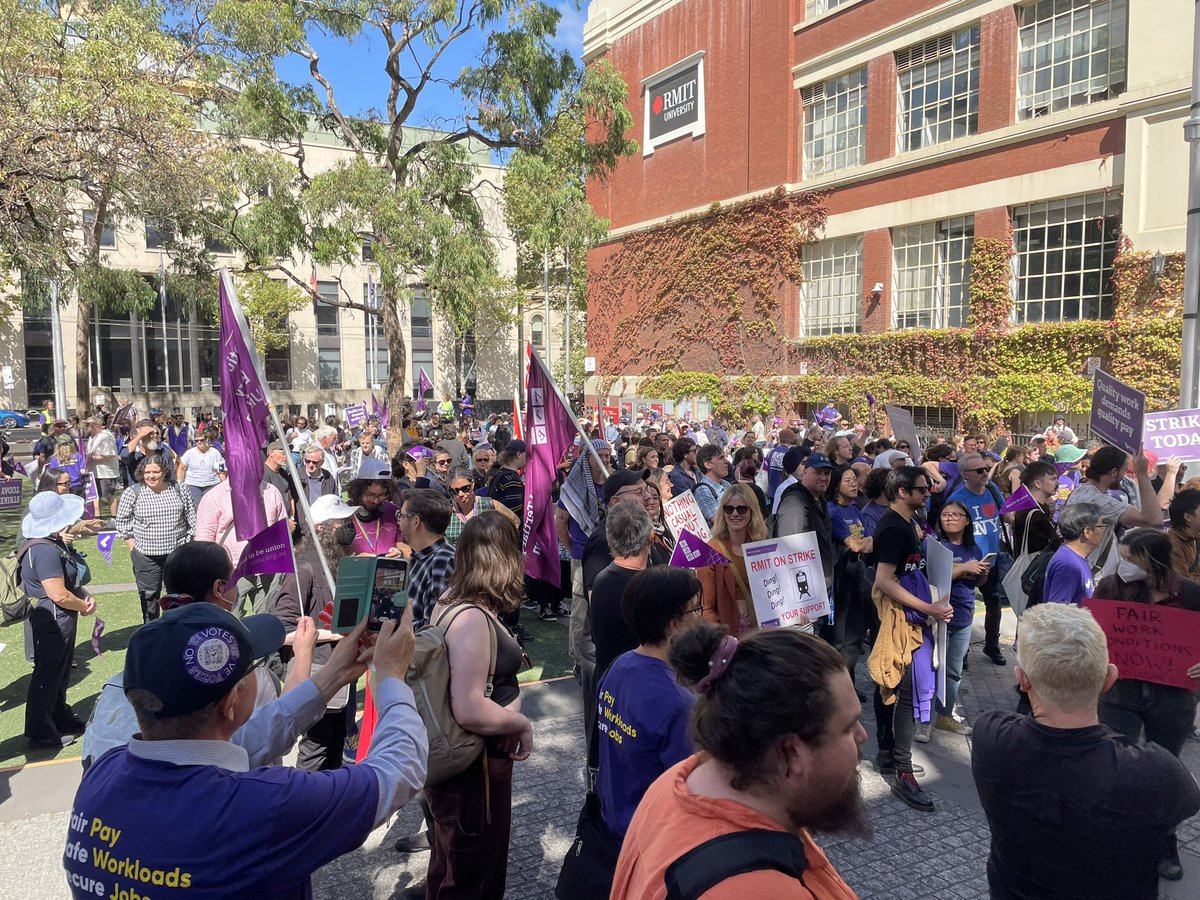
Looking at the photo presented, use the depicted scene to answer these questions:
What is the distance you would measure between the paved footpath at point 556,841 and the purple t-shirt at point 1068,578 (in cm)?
142

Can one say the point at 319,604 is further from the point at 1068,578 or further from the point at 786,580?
the point at 1068,578

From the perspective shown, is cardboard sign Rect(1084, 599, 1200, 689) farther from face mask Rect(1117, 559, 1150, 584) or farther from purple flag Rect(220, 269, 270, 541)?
purple flag Rect(220, 269, 270, 541)

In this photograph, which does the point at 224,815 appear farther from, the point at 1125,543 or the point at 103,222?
the point at 103,222

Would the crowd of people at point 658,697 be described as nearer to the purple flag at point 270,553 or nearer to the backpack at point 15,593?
the backpack at point 15,593

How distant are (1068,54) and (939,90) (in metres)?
3.57

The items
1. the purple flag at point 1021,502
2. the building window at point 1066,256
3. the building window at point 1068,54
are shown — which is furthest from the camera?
the building window at point 1066,256

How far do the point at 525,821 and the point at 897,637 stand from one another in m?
2.59

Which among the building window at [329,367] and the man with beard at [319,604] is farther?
the building window at [329,367]

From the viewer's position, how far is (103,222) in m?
21.4

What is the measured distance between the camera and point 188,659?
1899 millimetres

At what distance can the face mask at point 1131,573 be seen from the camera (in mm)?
3852

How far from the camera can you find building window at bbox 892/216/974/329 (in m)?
22.3

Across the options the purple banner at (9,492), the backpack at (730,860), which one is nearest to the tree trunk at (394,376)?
the purple banner at (9,492)

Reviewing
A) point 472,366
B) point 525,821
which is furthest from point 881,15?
point 472,366
